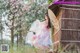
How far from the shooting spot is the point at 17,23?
1.70 meters

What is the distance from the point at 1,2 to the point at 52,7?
1.69 feet

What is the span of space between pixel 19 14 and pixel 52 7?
43 cm

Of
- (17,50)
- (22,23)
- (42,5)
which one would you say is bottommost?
(17,50)

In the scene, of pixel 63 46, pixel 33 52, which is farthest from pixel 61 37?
pixel 33 52

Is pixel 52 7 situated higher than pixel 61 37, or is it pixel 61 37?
pixel 52 7

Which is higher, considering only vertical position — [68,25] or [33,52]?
[68,25]

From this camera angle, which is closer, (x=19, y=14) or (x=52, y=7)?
(x=52, y=7)

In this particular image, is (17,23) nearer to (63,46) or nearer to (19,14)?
(19,14)

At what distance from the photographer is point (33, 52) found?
1542 millimetres

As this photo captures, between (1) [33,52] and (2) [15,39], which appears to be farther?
(2) [15,39]

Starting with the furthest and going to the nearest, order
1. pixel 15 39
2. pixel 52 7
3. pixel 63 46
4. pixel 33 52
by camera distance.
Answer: pixel 15 39 < pixel 33 52 < pixel 52 7 < pixel 63 46

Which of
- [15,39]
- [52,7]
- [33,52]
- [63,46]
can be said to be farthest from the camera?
[15,39]

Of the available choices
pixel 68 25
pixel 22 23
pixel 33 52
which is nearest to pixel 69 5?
pixel 68 25

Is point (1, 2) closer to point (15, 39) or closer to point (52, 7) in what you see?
point (15, 39)
